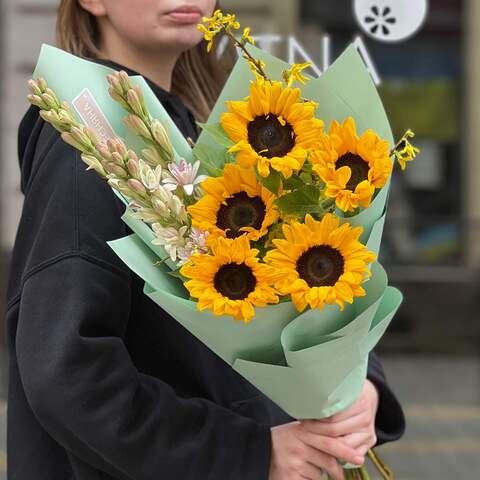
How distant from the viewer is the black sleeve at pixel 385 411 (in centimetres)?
196

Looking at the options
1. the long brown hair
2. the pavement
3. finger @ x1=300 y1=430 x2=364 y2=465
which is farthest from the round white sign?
the pavement

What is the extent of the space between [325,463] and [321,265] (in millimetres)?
341

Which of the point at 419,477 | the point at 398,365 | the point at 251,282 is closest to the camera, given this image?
the point at 251,282

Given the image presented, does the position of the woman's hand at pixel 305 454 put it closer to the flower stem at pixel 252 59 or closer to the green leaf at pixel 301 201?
the green leaf at pixel 301 201

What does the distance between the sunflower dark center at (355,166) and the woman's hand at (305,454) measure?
380 millimetres

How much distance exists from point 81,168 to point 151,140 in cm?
16

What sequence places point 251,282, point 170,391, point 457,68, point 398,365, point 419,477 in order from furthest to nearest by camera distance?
point 457,68 < point 398,365 < point 419,477 < point 170,391 < point 251,282

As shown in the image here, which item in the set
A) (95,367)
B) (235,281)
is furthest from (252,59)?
(95,367)

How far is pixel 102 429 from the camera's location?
5.26 ft

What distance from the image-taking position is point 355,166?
→ 1.54m

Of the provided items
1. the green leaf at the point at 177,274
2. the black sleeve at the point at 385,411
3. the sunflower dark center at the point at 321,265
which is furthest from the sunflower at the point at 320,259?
the black sleeve at the point at 385,411

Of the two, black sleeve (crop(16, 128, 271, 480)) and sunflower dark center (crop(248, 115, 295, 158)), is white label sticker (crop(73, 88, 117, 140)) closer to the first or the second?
black sleeve (crop(16, 128, 271, 480))

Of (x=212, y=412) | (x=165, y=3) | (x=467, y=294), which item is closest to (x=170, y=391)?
(x=212, y=412)

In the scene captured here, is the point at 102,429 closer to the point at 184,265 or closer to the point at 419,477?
the point at 184,265
